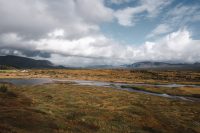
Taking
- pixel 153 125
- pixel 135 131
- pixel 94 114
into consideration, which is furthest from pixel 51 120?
pixel 153 125

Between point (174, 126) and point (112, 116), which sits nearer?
point (174, 126)

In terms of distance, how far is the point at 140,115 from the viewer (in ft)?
121

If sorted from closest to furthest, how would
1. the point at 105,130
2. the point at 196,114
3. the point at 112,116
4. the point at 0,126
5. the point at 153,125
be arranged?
1. the point at 0,126
2. the point at 105,130
3. the point at 153,125
4. the point at 112,116
5. the point at 196,114

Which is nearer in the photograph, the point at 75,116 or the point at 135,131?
the point at 135,131

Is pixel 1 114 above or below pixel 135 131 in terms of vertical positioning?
above

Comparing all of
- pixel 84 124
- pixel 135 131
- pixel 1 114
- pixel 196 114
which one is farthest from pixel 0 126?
pixel 196 114

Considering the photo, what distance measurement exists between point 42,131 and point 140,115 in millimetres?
19538

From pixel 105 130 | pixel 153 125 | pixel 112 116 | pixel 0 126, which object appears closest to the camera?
pixel 0 126

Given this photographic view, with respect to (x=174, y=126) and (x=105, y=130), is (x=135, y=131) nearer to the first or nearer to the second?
(x=105, y=130)

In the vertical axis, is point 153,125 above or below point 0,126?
below

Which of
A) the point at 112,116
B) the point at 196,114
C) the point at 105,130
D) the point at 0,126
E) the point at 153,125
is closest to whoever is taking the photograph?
the point at 0,126

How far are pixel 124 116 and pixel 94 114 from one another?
202 inches

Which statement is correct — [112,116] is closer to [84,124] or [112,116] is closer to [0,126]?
[84,124]

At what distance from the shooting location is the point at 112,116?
34719 millimetres
